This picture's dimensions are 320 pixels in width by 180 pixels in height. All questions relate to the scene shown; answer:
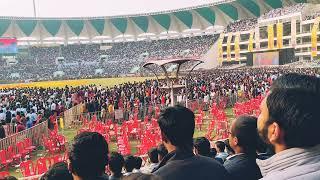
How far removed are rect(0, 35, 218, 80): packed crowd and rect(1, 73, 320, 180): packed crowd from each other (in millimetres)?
75880

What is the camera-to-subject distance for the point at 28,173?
397 inches

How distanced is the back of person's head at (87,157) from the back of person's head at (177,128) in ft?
1.83

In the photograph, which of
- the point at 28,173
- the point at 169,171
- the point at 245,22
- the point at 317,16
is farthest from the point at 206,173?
the point at 245,22

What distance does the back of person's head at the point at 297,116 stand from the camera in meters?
1.92

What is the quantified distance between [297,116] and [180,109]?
1632 millimetres

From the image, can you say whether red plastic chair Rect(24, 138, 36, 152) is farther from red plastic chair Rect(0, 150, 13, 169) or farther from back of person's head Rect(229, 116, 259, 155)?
back of person's head Rect(229, 116, 259, 155)

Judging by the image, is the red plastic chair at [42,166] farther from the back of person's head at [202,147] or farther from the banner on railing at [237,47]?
the banner on railing at [237,47]

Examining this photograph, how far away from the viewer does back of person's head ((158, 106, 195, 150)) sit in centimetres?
333

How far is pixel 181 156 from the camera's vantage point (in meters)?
3.06

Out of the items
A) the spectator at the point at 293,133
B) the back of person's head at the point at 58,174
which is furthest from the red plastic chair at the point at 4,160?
the spectator at the point at 293,133

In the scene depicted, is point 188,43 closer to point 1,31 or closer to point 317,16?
point 317,16

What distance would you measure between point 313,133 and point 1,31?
94276 mm

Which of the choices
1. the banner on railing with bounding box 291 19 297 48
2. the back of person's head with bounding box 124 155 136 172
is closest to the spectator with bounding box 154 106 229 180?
the back of person's head with bounding box 124 155 136 172

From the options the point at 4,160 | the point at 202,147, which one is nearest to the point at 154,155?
the point at 202,147
